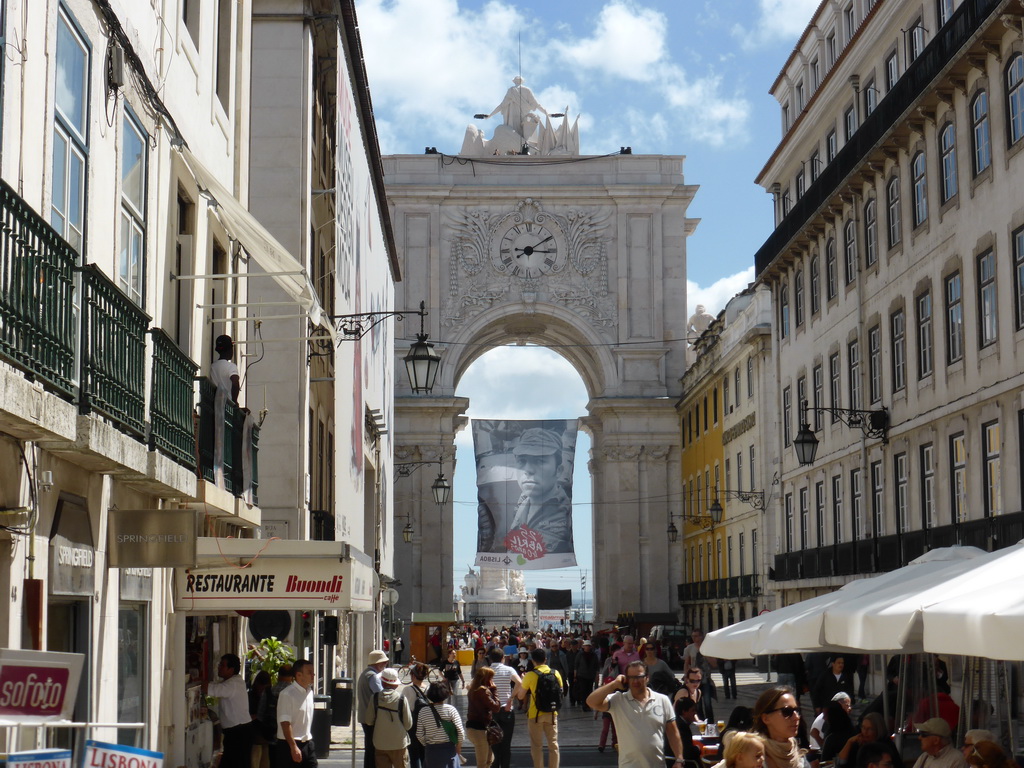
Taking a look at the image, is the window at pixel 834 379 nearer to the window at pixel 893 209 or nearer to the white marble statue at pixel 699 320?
the window at pixel 893 209

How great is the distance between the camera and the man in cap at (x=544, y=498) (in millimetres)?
61281

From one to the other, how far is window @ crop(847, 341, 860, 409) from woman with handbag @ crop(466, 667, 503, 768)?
18580mm

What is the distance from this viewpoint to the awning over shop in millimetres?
13344

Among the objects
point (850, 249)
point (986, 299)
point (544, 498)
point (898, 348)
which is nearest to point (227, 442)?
point (986, 299)

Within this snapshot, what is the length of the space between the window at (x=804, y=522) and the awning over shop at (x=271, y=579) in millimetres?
26434

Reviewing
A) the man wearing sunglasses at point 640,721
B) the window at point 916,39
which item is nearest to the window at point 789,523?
the window at point 916,39

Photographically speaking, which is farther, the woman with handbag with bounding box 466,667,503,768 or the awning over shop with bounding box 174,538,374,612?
the woman with handbag with bounding box 466,667,503,768


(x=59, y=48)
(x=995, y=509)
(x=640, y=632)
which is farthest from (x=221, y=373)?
(x=640, y=632)

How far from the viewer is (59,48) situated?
9.37 meters

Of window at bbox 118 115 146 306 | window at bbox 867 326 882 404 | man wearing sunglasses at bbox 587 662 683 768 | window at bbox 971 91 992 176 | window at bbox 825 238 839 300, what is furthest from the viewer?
Result: window at bbox 825 238 839 300

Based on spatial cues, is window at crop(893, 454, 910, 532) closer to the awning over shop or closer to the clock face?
the awning over shop

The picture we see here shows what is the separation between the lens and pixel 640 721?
465 inches

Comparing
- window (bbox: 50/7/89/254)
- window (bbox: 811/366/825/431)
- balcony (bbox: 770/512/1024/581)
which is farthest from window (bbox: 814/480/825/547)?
window (bbox: 50/7/89/254)

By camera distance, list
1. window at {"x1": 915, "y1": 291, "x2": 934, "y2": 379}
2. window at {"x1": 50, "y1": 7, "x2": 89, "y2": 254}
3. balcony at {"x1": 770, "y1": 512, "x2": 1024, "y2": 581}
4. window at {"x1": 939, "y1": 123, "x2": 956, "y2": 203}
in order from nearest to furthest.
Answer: window at {"x1": 50, "y1": 7, "x2": 89, "y2": 254}
balcony at {"x1": 770, "y1": 512, "x2": 1024, "y2": 581}
window at {"x1": 939, "y1": 123, "x2": 956, "y2": 203}
window at {"x1": 915, "y1": 291, "x2": 934, "y2": 379}
